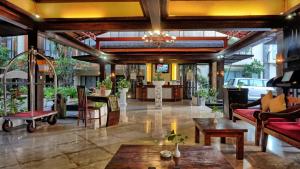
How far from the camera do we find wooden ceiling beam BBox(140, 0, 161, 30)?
4810 mm

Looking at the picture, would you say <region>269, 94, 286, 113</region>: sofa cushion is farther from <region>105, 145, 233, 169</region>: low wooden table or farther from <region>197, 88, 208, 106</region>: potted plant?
<region>197, 88, 208, 106</region>: potted plant

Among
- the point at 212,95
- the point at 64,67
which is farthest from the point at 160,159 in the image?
the point at 64,67

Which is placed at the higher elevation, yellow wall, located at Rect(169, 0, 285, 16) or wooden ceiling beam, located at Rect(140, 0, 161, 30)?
yellow wall, located at Rect(169, 0, 285, 16)

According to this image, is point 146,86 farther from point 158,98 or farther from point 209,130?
point 209,130

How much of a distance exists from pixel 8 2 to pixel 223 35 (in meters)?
10.6

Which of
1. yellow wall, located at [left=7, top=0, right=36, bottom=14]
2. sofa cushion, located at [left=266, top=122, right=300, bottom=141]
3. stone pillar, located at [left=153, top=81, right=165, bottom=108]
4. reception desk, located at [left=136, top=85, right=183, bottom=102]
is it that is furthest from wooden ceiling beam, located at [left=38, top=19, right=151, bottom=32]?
reception desk, located at [left=136, top=85, right=183, bottom=102]

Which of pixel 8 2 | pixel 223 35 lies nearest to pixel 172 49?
pixel 223 35

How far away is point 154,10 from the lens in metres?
5.32

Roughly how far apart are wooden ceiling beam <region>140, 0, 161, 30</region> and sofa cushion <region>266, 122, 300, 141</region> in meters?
2.86

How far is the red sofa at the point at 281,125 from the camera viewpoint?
3.77m

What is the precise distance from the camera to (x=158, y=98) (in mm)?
11711

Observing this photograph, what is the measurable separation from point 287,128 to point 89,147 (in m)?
3.19

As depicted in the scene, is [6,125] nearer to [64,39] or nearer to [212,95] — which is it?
[64,39]

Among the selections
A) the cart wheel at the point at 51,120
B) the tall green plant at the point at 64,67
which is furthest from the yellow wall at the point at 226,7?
the tall green plant at the point at 64,67
